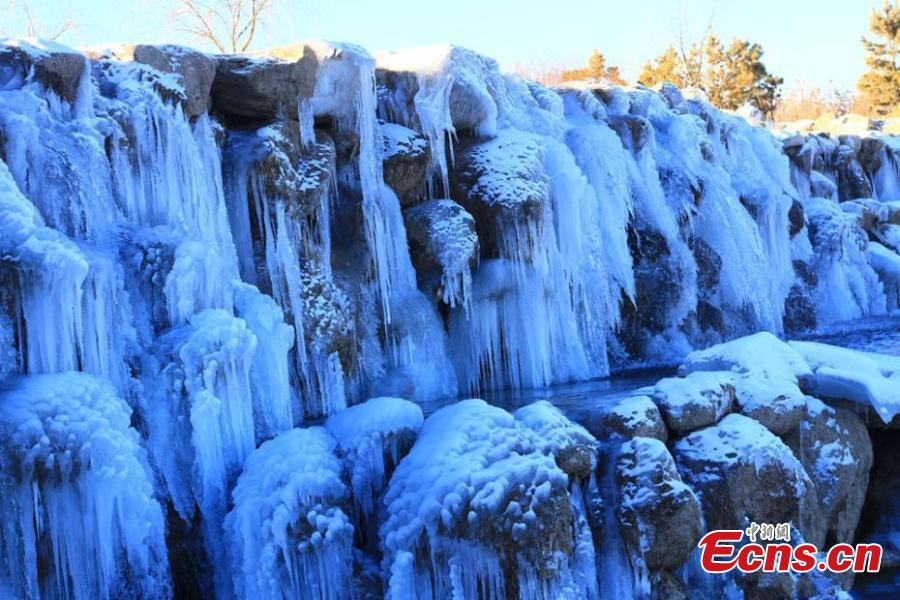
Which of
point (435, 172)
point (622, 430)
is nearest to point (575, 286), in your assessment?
point (435, 172)

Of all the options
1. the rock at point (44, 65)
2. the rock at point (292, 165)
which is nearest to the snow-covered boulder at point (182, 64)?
the rock at point (292, 165)

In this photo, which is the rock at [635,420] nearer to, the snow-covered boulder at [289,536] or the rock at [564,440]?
the rock at [564,440]

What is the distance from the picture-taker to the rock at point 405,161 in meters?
8.30

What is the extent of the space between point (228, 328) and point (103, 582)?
1.69 m

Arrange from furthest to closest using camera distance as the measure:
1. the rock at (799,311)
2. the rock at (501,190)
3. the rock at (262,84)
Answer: the rock at (799,311) → the rock at (501,190) → the rock at (262,84)

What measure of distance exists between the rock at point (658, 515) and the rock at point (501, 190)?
3823 mm

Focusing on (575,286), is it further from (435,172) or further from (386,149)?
(386,149)

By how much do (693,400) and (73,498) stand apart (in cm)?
366

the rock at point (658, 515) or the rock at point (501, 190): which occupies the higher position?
the rock at point (501, 190)

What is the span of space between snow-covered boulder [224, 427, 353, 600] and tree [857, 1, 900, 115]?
97.7 feet

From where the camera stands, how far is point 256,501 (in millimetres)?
4680

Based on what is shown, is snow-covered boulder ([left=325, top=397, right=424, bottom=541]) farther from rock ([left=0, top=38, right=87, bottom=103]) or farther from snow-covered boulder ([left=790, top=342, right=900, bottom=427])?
snow-covered boulder ([left=790, top=342, right=900, bottom=427])

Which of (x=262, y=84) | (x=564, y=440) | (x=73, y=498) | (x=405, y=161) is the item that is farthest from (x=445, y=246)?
(x=73, y=498)

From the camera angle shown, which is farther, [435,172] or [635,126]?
[635,126]
